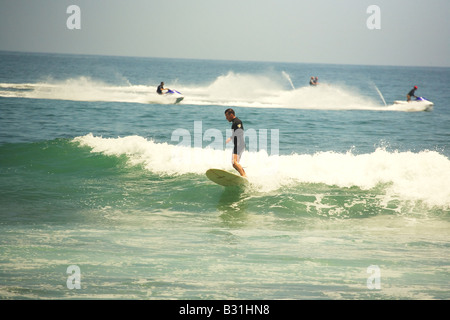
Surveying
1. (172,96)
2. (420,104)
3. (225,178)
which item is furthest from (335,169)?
(420,104)

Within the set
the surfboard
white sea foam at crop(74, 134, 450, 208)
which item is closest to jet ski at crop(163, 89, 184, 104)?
white sea foam at crop(74, 134, 450, 208)

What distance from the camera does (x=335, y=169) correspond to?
515 inches

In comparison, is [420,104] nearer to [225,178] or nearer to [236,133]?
[225,178]

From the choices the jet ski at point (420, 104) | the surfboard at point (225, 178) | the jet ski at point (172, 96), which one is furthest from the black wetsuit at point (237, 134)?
the jet ski at point (420, 104)

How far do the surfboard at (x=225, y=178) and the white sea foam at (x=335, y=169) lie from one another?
599 mm

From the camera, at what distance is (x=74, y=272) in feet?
20.6

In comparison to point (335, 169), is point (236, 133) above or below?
above

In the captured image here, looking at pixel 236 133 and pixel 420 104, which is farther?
pixel 420 104

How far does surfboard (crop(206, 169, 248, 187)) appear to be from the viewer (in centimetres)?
1138

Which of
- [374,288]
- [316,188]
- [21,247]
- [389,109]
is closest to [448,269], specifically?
[374,288]

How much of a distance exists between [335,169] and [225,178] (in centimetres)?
339

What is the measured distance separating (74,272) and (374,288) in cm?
384

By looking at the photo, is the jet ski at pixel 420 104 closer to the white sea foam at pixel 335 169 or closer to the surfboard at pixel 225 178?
the white sea foam at pixel 335 169

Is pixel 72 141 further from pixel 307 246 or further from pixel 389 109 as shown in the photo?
pixel 389 109
